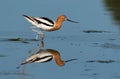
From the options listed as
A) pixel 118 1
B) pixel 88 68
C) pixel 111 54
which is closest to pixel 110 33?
pixel 111 54

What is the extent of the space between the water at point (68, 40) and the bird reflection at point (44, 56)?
13 cm

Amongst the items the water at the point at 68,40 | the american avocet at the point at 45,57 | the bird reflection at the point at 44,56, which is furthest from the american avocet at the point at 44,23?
the american avocet at the point at 45,57

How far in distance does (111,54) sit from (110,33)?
230cm

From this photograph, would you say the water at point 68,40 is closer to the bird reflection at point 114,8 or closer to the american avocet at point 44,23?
the bird reflection at point 114,8

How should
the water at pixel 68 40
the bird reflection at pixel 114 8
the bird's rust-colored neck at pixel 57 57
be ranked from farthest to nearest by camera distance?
1. the bird reflection at pixel 114 8
2. the bird's rust-colored neck at pixel 57 57
3. the water at pixel 68 40

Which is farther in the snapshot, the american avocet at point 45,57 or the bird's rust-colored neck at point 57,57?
the american avocet at point 45,57

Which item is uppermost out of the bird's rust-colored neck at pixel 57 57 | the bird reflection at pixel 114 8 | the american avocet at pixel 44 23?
the bird reflection at pixel 114 8

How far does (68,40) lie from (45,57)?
200 cm

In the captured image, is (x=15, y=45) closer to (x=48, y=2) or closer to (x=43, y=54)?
(x=43, y=54)

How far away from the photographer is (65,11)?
19984mm

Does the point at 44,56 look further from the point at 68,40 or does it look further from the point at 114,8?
the point at 114,8

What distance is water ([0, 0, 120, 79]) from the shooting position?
13289 mm

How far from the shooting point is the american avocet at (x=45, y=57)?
46.2 feet

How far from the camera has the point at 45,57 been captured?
47.5 ft
